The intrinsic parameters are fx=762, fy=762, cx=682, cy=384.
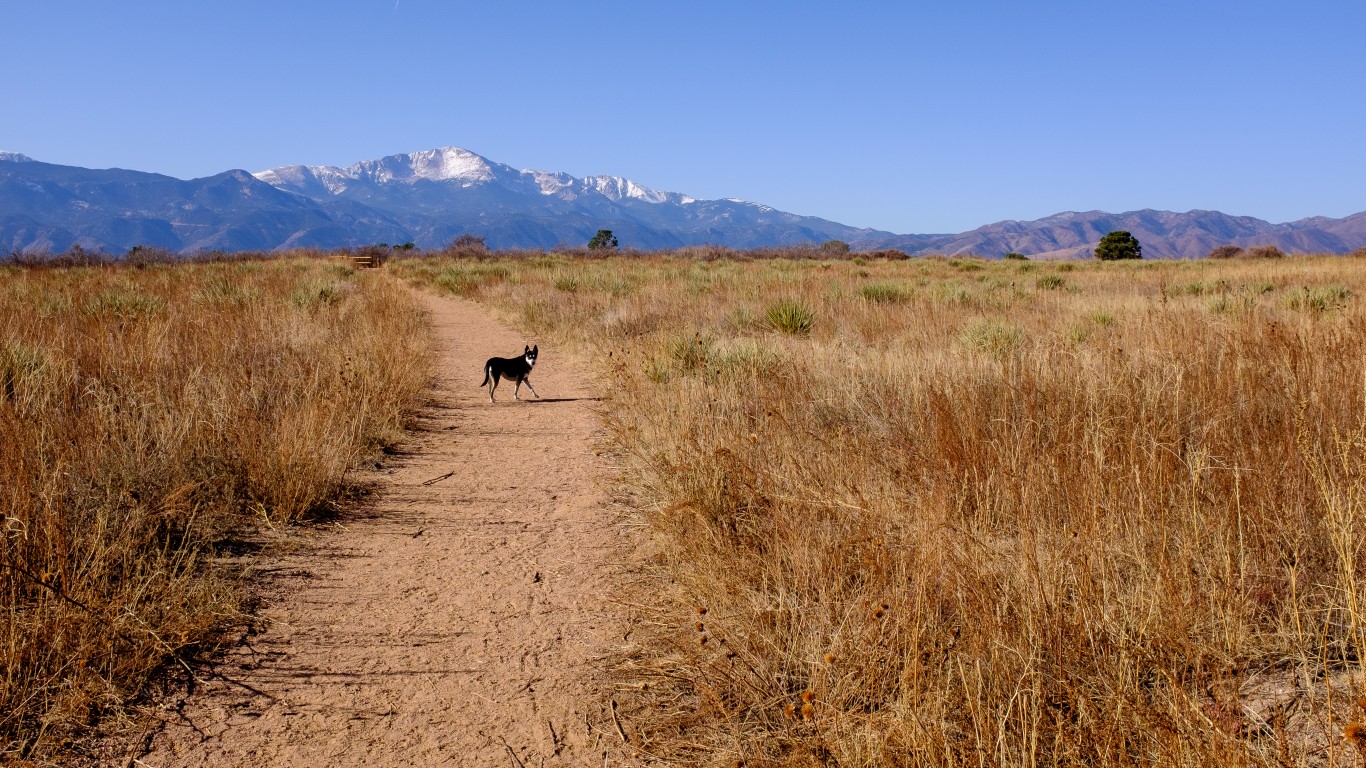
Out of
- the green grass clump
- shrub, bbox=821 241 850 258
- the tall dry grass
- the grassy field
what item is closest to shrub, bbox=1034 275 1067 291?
the green grass clump

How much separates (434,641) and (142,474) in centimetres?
207

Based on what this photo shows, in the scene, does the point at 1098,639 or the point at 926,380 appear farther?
the point at 926,380

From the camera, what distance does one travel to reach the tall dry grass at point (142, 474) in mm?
2551

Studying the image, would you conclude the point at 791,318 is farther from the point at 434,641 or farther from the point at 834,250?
the point at 834,250

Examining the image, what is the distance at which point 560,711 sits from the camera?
8.57 ft

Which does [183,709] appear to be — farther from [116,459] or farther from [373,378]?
[373,378]

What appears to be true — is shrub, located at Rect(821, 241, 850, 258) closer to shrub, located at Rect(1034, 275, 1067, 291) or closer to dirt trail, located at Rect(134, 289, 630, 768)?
shrub, located at Rect(1034, 275, 1067, 291)

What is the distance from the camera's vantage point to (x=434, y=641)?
3086 millimetres

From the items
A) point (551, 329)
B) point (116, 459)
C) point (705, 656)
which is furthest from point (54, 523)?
point (551, 329)

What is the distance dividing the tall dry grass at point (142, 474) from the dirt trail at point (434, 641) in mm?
300

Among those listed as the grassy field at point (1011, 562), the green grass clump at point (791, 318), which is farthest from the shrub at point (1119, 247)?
the grassy field at point (1011, 562)

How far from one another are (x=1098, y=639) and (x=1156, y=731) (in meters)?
0.43

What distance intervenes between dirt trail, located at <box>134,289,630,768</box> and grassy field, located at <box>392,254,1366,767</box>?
28 centimetres

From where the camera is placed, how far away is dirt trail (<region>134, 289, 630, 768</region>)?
2.41m
